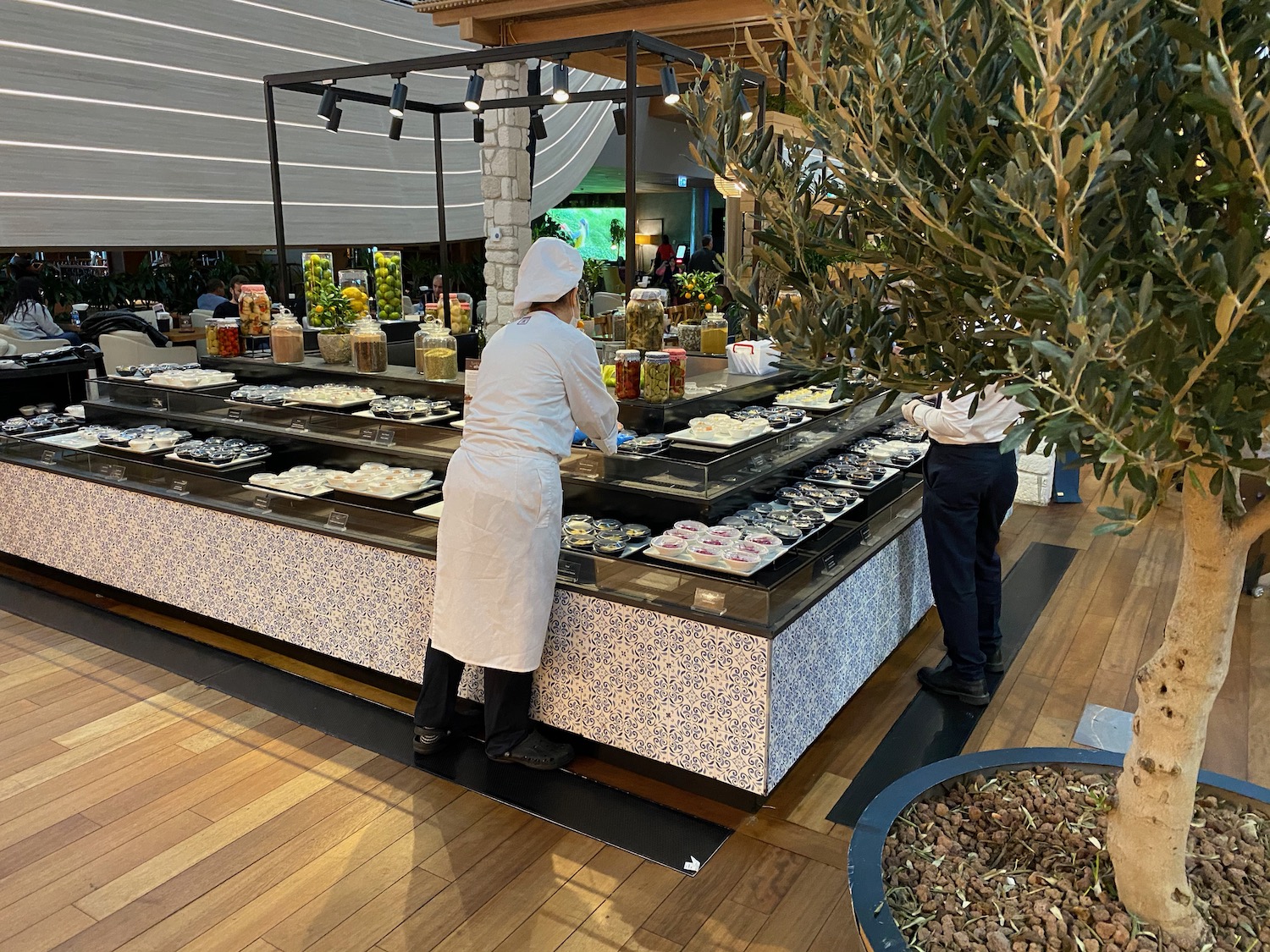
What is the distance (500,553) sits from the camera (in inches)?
116

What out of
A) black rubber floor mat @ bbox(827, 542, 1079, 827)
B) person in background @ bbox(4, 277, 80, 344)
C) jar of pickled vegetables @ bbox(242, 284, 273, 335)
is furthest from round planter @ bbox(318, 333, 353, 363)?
person in background @ bbox(4, 277, 80, 344)

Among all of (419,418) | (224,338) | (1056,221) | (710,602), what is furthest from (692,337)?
(1056,221)

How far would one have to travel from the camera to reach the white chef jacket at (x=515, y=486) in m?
2.93

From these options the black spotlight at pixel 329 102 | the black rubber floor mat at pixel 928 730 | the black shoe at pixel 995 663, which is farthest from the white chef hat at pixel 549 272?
the black spotlight at pixel 329 102

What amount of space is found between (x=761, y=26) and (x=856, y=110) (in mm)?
6715

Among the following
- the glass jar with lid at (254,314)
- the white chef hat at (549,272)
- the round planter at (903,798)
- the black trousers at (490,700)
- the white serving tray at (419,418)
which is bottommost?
the black trousers at (490,700)

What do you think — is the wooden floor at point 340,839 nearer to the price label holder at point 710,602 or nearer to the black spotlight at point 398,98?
the price label holder at point 710,602

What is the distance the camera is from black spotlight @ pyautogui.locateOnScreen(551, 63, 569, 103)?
536 centimetres

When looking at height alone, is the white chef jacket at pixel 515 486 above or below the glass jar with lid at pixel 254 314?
below

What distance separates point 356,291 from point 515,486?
2.59 m

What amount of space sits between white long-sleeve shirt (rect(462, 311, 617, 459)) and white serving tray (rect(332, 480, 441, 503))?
799 mm

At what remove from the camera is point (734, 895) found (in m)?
2.56

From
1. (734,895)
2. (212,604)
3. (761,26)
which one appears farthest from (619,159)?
(734,895)

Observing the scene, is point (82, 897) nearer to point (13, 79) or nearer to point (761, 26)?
point (761, 26)
